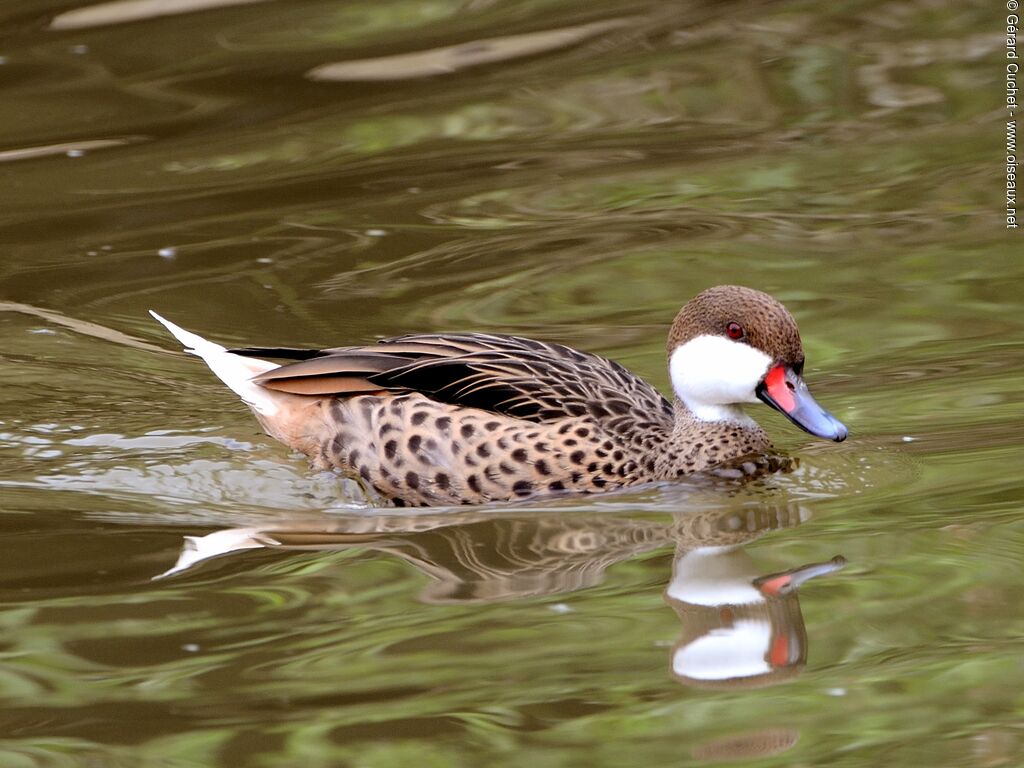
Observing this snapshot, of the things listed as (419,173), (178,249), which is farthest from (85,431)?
(419,173)

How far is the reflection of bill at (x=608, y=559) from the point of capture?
18.8ft

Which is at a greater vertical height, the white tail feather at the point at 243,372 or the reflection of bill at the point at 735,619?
the white tail feather at the point at 243,372

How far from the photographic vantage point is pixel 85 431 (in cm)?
827

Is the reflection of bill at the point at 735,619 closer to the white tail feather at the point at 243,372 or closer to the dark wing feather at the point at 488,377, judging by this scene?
the dark wing feather at the point at 488,377

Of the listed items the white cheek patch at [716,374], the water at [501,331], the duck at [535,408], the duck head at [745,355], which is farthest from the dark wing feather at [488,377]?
the water at [501,331]

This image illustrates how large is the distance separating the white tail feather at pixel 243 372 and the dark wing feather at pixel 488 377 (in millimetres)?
88

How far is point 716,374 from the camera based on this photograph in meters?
7.42

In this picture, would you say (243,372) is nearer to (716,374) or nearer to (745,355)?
(716,374)

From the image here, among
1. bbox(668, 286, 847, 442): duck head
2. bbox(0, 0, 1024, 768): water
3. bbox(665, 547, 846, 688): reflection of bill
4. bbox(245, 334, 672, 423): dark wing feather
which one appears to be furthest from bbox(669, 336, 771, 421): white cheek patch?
bbox(665, 547, 846, 688): reflection of bill

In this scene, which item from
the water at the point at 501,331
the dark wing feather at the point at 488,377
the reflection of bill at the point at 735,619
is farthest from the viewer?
the dark wing feather at the point at 488,377

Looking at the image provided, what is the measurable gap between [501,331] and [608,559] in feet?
9.82

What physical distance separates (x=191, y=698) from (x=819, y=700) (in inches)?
74.1

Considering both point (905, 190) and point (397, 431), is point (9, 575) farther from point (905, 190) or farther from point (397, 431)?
point (905, 190)

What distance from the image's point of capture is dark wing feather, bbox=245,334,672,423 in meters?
7.40
